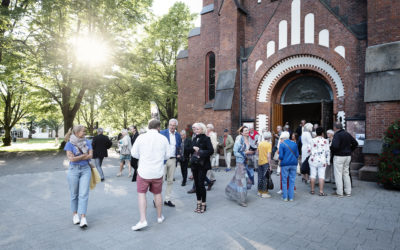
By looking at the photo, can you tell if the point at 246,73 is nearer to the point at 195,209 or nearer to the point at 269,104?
the point at 269,104

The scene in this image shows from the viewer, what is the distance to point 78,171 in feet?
14.0

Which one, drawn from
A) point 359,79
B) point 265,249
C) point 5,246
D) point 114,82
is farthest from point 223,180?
point 114,82

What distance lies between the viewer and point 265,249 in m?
3.38

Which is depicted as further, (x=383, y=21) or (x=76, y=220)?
(x=383, y=21)

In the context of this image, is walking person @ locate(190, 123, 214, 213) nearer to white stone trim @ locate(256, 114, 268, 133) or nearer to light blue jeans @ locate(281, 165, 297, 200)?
light blue jeans @ locate(281, 165, 297, 200)

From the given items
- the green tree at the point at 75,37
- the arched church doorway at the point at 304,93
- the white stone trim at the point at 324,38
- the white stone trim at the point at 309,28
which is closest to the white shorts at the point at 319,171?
the arched church doorway at the point at 304,93

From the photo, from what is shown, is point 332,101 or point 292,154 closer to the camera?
point 292,154

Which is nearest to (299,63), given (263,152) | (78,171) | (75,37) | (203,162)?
(263,152)

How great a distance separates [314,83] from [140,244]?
10.9 meters

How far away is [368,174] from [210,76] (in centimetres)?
970

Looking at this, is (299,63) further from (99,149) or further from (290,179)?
(99,149)

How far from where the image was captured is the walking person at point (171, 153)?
18.2ft

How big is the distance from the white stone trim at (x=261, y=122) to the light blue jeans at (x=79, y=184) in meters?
9.43

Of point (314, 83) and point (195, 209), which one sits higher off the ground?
point (314, 83)
